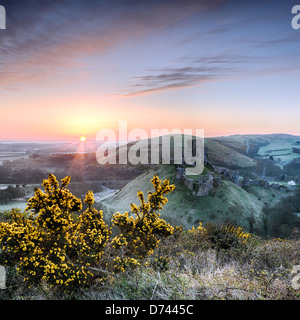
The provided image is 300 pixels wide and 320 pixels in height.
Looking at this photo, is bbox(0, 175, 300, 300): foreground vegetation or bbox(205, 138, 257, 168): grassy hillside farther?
bbox(205, 138, 257, 168): grassy hillside

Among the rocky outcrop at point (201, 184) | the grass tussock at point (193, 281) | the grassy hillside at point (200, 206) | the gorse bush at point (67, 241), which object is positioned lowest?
the grassy hillside at point (200, 206)

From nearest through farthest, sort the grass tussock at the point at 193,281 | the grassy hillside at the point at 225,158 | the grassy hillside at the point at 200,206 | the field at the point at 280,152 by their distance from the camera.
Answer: the grass tussock at the point at 193,281 → the grassy hillside at the point at 200,206 → the grassy hillside at the point at 225,158 → the field at the point at 280,152

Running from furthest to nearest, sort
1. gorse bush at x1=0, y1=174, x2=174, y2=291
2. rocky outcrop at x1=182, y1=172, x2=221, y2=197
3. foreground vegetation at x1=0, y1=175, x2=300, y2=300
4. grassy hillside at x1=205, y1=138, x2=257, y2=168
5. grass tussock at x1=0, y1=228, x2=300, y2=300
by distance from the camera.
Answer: grassy hillside at x1=205, y1=138, x2=257, y2=168, rocky outcrop at x1=182, y1=172, x2=221, y2=197, gorse bush at x1=0, y1=174, x2=174, y2=291, foreground vegetation at x1=0, y1=175, x2=300, y2=300, grass tussock at x1=0, y1=228, x2=300, y2=300

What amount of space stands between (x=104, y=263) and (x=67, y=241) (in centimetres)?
95

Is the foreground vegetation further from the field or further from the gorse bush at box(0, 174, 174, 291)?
the field

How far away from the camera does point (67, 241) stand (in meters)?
4.30

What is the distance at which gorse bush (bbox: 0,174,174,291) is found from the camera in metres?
3.90

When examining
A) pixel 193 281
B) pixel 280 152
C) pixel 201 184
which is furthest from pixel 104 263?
pixel 280 152

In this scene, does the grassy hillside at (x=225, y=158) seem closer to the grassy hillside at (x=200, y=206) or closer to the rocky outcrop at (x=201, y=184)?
the grassy hillside at (x=200, y=206)

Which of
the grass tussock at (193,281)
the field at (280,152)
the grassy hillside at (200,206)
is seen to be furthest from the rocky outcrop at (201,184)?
the field at (280,152)

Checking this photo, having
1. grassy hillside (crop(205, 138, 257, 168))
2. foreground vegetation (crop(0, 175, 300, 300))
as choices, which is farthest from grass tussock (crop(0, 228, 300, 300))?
grassy hillside (crop(205, 138, 257, 168))

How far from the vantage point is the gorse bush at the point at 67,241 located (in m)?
3.90

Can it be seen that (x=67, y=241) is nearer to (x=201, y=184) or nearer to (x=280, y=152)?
(x=201, y=184)
